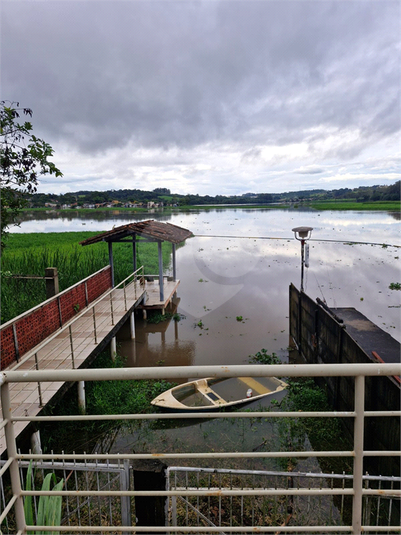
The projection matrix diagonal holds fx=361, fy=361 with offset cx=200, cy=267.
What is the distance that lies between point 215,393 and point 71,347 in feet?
10.5

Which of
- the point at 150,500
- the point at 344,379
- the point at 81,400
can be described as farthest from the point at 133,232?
the point at 150,500

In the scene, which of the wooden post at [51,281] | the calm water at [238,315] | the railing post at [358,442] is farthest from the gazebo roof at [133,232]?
the railing post at [358,442]

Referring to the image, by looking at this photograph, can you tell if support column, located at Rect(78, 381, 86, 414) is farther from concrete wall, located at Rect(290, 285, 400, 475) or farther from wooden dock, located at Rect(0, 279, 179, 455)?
concrete wall, located at Rect(290, 285, 400, 475)

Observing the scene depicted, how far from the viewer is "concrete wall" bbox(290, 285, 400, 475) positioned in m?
4.81

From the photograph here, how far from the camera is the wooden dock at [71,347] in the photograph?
5150mm

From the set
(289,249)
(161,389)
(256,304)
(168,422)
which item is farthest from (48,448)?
(289,249)

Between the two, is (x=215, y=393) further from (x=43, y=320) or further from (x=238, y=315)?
(x=238, y=315)

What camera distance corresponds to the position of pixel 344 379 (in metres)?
6.43

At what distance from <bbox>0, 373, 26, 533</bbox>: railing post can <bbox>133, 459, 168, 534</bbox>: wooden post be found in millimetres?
871

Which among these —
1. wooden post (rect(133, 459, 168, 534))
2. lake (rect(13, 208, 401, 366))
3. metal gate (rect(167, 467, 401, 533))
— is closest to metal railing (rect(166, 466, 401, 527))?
metal gate (rect(167, 467, 401, 533))

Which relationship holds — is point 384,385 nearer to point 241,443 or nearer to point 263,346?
point 241,443

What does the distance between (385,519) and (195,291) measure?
13503 millimetres

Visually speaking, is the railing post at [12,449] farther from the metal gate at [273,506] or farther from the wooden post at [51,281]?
the wooden post at [51,281]

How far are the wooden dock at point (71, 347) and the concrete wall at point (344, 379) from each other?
472 centimetres
